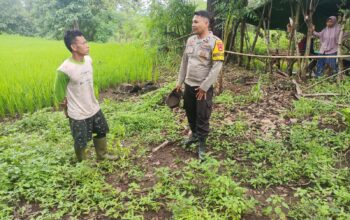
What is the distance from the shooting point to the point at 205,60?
350cm

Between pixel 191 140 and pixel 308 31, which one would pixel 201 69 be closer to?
pixel 191 140

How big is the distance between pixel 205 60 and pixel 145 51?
6.80m

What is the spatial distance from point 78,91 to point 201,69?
4.54ft

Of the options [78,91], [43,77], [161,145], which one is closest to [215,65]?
[161,145]

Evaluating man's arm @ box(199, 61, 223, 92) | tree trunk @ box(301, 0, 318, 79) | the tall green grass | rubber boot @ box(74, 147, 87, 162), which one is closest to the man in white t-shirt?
A: rubber boot @ box(74, 147, 87, 162)

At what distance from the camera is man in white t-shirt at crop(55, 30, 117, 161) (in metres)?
3.19

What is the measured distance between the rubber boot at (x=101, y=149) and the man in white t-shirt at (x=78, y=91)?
0.15 m

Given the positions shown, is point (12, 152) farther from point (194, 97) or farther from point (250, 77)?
point (250, 77)

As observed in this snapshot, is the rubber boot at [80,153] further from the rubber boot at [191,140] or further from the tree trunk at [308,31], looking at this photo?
A: the tree trunk at [308,31]

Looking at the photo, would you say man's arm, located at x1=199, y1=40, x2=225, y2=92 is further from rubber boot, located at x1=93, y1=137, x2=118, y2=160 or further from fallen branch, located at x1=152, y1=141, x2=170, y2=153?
rubber boot, located at x1=93, y1=137, x2=118, y2=160

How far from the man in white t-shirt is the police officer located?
1121 millimetres

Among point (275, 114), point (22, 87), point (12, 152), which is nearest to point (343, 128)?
point (275, 114)

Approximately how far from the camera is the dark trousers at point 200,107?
3.58 meters

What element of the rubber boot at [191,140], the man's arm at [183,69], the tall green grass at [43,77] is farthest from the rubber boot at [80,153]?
the tall green grass at [43,77]
